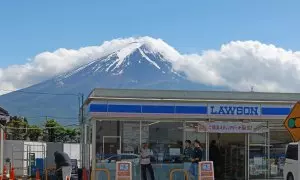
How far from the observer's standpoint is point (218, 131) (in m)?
24.6

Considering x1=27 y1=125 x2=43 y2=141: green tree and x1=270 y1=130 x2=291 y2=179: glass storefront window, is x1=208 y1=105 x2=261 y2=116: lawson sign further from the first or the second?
x1=27 y1=125 x2=43 y2=141: green tree

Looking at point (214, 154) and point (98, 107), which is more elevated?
point (98, 107)

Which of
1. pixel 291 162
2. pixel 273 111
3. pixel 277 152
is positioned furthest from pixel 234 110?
pixel 291 162

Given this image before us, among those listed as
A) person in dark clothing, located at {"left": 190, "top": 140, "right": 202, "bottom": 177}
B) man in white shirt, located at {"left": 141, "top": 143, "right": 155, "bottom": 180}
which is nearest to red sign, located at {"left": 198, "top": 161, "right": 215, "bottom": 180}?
person in dark clothing, located at {"left": 190, "top": 140, "right": 202, "bottom": 177}

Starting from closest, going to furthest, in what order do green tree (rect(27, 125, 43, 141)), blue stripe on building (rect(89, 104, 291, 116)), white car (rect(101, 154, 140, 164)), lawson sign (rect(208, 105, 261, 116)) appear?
blue stripe on building (rect(89, 104, 291, 116)) → white car (rect(101, 154, 140, 164)) → lawson sign (rect(208, 105, 261, 116)) → green tree (rect(27, 125, 43, 141))

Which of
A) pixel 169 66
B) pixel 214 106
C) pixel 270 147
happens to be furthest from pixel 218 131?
pixel 169 66

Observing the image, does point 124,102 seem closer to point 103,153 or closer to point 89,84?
point 103,153

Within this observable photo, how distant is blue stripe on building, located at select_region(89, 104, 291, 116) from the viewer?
923 inches

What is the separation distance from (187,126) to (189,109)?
34.3 inches

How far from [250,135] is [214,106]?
7.58 feet

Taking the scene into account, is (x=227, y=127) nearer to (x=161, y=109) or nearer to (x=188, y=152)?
(x=188, y=152)

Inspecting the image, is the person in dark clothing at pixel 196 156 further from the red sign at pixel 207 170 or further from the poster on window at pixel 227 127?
the poster on window at pixel 227 127

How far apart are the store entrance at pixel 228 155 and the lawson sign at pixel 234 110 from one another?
1.29 metres

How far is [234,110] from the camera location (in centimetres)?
2467
